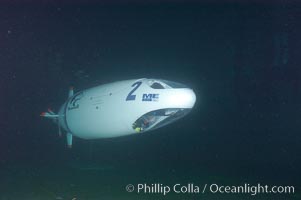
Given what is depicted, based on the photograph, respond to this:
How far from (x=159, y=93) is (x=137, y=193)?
1.50m

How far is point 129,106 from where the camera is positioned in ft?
17.4

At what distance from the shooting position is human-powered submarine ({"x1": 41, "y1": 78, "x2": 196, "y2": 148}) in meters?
5.18

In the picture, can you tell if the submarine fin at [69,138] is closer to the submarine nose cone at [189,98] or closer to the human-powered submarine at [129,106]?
the human-powered submarine at [129,106]

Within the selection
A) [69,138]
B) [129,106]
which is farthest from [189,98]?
[69,138]

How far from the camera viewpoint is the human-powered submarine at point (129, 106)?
518 cm

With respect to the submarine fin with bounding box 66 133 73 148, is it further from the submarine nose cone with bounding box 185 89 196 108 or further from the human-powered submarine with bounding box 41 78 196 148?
the submarine nose cone with bounding box 185 89 196 108

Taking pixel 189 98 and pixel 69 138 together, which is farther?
pixel 69 138

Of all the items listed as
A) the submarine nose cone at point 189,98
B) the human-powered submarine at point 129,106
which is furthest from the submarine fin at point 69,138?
the submarine nose cone at point 189,98

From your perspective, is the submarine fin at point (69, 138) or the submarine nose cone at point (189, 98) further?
the submarine fin at point (69, 138)

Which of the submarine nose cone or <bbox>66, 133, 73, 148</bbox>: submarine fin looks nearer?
the submarine nose cone

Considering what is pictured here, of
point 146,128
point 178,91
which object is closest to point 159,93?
point 178,91

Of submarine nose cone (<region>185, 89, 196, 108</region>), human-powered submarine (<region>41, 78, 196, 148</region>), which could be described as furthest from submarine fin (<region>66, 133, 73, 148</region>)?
submarine nose cone (<region>185, 89, 196, 108</region>)

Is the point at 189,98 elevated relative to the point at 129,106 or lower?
elevated

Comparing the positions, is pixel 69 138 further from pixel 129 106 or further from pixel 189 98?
pixel 189 98
